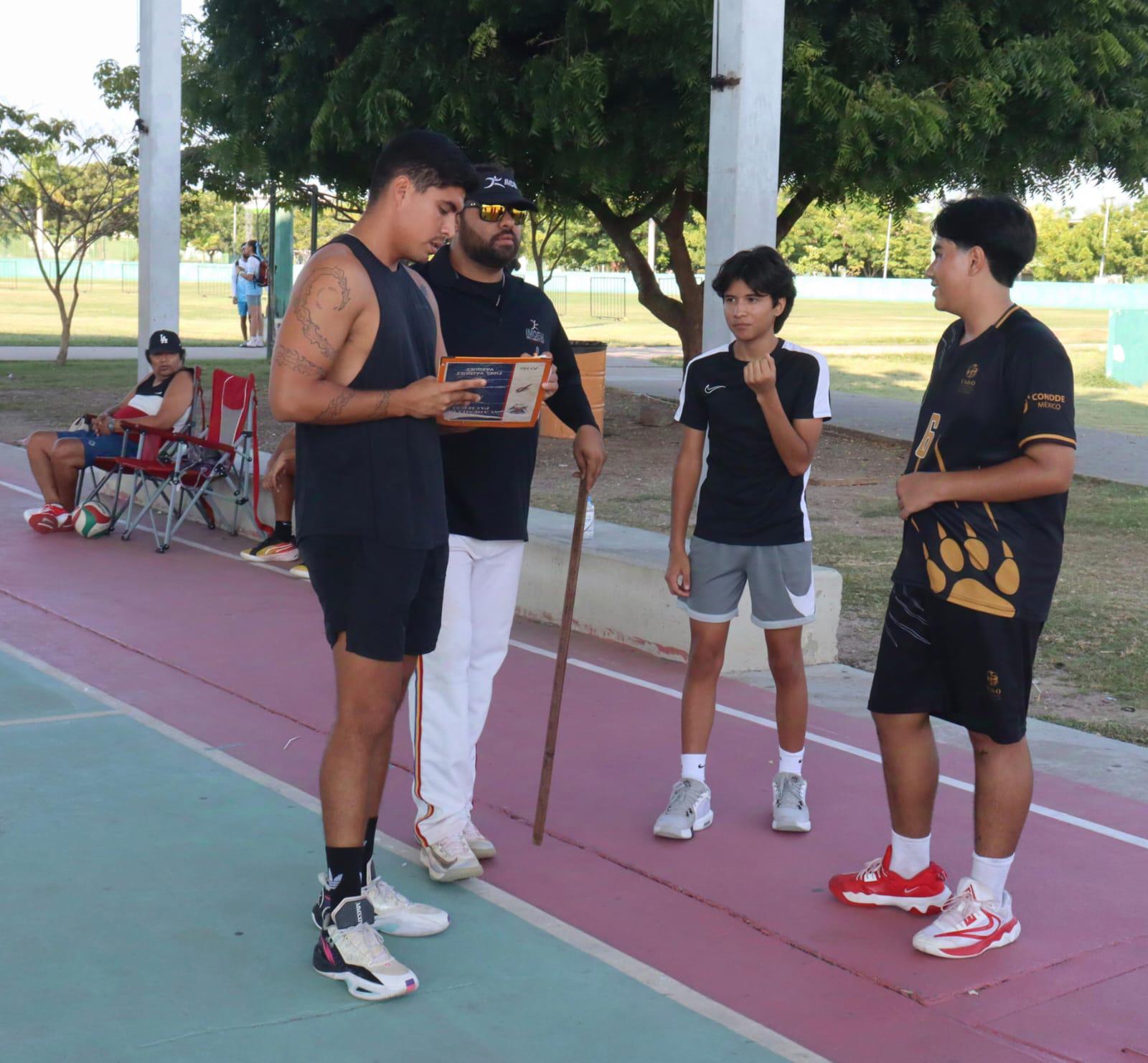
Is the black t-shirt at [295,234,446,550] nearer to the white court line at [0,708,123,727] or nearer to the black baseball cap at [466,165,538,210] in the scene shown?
the black baseball cap at [466,165,538,210]

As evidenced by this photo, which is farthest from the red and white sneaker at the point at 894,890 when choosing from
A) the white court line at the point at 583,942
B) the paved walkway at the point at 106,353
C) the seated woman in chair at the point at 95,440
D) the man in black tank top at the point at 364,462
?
the paved walkway at the point at 106,353

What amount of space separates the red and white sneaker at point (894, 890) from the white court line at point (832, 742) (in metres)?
0.61

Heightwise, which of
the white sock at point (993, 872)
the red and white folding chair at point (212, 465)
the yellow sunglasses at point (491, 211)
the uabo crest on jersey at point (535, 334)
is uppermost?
the yellow sunglasses at point (491, 211)

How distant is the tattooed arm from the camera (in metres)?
3.49

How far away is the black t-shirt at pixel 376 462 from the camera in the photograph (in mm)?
3600

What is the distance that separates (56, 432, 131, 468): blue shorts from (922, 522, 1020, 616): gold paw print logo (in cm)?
747

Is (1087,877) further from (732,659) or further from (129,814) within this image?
(129,814)

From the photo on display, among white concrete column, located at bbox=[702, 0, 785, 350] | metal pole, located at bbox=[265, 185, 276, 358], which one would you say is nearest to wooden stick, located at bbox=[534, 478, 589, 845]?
white concrete column, located at bbox=[702, 0, 785, 350]

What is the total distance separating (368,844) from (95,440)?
714cm

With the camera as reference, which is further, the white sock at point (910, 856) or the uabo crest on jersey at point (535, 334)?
the uabo crest on jersey at point (535, 334)

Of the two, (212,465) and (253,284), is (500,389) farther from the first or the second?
(253,284)

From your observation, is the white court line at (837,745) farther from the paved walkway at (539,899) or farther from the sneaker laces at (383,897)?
the sneaker laces at (383,897)

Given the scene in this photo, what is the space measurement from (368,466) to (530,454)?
3.31 feet

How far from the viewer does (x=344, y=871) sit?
3.67 metres
